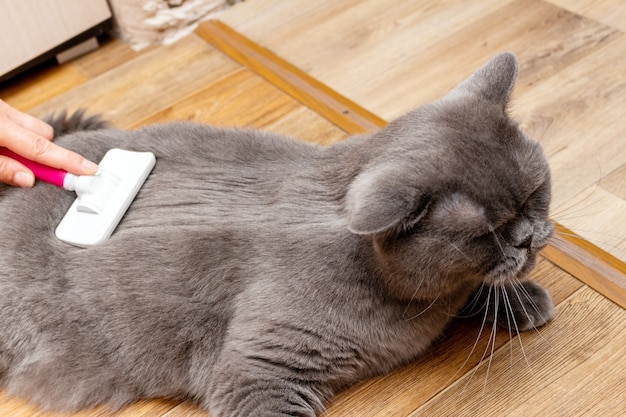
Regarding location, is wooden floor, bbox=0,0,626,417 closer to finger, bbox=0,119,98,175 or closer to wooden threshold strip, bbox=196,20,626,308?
wooden threshold strip, bbox=196,20,626,308

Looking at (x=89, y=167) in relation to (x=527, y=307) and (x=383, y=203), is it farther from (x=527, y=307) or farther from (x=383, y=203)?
(x=527, y=307)

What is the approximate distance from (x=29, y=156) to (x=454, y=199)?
943mm

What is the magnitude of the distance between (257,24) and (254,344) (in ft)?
4.89

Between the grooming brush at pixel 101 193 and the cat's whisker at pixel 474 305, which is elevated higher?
the grooming brush at pixel 101 193

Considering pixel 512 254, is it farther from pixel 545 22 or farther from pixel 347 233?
pixel 545 22

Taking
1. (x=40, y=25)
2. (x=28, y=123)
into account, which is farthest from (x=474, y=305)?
(x=40, y=25)

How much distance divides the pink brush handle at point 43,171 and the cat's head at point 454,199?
0.67 metres

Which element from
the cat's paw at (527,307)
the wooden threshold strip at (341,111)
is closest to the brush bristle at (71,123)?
the wooden threshold strip at (341,111)

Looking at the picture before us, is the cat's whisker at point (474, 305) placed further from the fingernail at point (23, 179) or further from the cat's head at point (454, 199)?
the fingernail at point (23, 179)

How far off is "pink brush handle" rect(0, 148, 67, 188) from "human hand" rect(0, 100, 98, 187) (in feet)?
0.04

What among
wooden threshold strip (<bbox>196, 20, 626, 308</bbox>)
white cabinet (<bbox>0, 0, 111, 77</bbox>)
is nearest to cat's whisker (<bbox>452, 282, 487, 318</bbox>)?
wooden threshold strip (<bbox>196, 20, 626, 308</bbox>)

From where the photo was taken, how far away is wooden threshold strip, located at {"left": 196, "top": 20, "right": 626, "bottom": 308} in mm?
1531

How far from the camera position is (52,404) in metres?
1.46

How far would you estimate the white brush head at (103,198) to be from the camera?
144cm
